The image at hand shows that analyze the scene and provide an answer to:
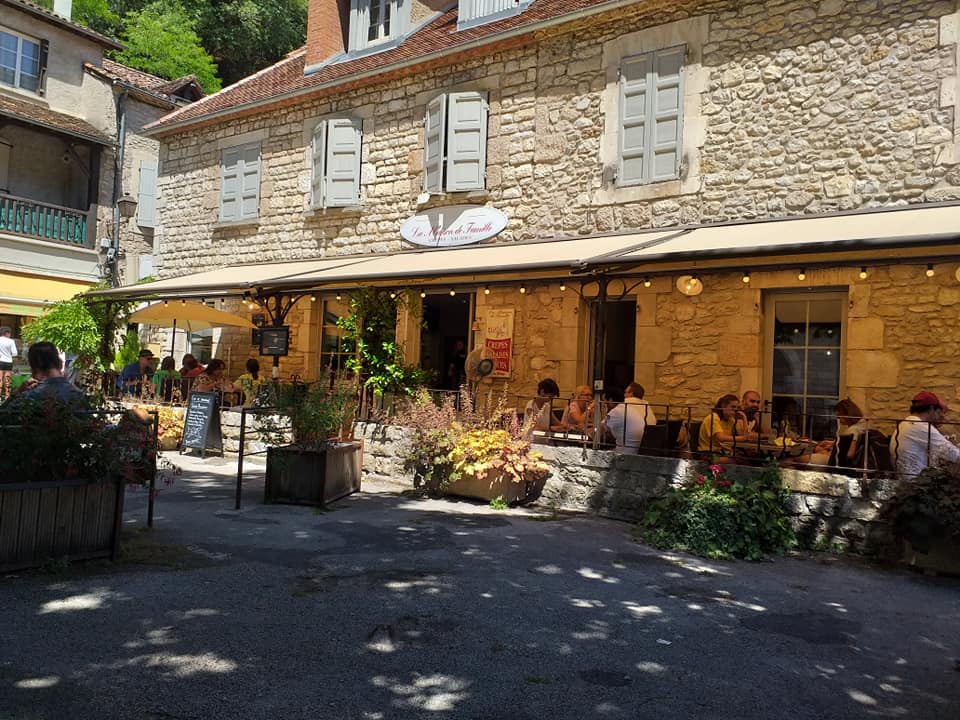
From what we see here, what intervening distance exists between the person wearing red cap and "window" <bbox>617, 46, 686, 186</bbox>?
4.14 m

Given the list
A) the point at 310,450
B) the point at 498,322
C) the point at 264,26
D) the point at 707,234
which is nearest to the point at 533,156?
the point at 498,322

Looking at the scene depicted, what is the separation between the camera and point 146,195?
726 inches

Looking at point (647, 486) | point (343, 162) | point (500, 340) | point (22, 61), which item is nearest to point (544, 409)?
point (647, 486)

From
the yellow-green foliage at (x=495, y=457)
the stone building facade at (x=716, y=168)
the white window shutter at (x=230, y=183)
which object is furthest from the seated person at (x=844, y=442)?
the white window shutter at (x=230, y=183)

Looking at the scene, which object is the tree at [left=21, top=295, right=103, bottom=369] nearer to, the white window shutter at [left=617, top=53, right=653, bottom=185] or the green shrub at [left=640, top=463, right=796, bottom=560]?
the white window shutter at [left=617, top=53, right=653, bottom=185]

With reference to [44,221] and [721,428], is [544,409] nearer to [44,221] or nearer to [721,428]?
[721,428]

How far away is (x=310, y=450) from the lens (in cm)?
691

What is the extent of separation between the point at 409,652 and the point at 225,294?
7903 millimetres

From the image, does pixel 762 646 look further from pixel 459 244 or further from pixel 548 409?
pixel 459 244

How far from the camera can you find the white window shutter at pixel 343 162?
38.5 ft

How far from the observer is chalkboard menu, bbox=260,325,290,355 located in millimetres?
10297

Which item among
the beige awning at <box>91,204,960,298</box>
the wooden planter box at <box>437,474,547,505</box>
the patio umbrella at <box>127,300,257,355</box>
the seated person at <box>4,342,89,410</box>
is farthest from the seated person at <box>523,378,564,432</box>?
the patio umbrella at <box>127,300,257,355</box>

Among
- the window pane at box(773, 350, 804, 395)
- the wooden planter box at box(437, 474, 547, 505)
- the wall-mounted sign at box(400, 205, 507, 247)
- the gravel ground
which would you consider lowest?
the gravel ground

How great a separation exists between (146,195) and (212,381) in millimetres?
10035
